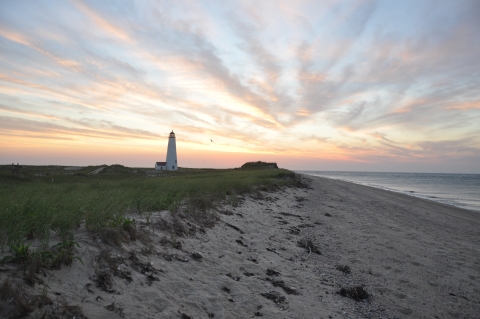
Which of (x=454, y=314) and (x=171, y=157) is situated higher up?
(x=171, y=157)

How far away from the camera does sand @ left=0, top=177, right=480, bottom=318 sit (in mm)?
3824

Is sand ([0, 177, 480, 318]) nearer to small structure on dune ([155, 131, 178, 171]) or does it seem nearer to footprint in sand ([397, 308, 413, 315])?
footprint in sand ([397, 308, 413, 315])

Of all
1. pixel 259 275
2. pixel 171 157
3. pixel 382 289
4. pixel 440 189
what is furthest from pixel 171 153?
pixel 382 289

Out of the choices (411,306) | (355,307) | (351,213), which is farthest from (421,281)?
(351,213)

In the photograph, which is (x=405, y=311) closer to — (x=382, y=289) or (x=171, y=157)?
(x=382, y=289)

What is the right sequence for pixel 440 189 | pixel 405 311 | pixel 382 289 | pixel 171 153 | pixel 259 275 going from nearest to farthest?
1. pixel 405 311
2. pixel 259 275
3. pixel 382 289
4. pixel 440 189
5. pixel 171 153

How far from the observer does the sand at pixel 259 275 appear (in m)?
3.82

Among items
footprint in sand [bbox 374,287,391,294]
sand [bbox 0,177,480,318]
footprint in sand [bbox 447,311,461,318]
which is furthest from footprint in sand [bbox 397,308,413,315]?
footprint in sand [bbox 447,311,461,318]

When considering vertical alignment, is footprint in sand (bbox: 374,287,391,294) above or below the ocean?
below

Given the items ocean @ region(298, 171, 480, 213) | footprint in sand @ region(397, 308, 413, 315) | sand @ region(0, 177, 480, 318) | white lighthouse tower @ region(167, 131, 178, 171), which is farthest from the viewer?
white lighthouse tower @ region(167, 131, 178, 171)

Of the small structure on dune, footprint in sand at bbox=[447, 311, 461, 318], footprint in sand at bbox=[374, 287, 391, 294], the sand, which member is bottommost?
footprint in sand at bbox=[447, 311, 461, 318]

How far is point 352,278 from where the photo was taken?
6.40 meters

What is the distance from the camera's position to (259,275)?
582 cm

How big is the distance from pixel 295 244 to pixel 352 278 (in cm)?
225
